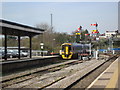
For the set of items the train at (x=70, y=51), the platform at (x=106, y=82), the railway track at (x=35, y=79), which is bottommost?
the railway track at (x=35, y=79)

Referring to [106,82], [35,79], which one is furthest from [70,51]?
[106,82]

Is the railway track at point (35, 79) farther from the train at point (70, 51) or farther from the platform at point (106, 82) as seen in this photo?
the train at point (70, 51)

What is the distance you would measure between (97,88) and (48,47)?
49087 millimetres

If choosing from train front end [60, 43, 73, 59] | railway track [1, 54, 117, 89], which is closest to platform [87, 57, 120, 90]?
railway track [1, 54, 117, 89]

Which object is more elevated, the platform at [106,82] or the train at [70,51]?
the train at [70,51]

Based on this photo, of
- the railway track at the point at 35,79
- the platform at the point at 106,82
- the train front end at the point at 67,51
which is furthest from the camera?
the train front end at the point at 67,51

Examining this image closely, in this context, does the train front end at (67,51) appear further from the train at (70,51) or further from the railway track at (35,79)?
the railway track at (35,79)

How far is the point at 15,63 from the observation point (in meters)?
20.0

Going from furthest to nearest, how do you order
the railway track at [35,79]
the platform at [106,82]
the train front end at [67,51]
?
1. the train front end at [67,51]
2. the railway track at [35,79]
3. the platform at [106,82]

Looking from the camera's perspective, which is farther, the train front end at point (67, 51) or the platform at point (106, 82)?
the train front end at point (67, 51)

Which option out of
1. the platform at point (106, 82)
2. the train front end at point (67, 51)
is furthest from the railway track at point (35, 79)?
the train front end at point (67, 51)

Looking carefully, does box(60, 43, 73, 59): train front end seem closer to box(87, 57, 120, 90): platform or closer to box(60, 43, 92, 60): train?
box(60, 43, 92, 60): train

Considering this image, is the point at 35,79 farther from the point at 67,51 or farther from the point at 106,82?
the point at 67,51

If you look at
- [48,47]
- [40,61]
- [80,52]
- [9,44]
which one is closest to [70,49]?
[80,52]
